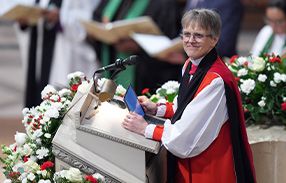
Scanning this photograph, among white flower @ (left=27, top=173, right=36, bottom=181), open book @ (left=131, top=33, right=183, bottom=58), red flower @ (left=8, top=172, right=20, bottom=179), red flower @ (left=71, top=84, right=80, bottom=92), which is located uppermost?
red flower @ (left=71, top=84, right=80, bottom=92)

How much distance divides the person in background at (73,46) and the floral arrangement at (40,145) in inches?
158

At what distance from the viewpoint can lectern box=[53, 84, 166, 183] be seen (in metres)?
3.77

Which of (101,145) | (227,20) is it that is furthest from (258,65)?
(227,20)

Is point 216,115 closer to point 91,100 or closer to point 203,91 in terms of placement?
point 203,91

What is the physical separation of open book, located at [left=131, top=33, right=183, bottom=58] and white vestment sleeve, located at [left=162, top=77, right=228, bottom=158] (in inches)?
135

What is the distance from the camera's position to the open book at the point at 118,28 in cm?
729

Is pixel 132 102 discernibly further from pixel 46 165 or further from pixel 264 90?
pixel 264 90

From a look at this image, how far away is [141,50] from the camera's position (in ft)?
25.4

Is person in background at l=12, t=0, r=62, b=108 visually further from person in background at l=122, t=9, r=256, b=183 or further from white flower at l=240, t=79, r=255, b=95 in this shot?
person in background at l=122, t=9, r=256, b=183

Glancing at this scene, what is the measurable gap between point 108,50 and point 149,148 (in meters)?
4.35

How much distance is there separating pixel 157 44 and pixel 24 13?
5.35ft

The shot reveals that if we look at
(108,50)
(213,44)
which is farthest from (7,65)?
(213,44)

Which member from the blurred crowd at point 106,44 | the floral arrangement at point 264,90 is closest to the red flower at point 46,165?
the floral arrangement at point 264,90

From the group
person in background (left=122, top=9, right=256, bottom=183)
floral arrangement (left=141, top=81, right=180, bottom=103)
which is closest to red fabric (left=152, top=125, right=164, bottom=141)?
person in background (left=122, top=9, right=256, bottom=183)
